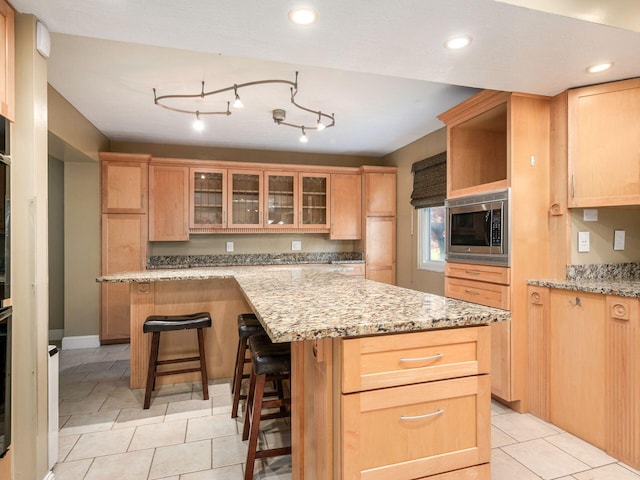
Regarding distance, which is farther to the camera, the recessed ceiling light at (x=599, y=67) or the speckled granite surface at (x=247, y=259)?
the speckled granite surface at (x=247, y=259)

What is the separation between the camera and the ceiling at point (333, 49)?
158cm

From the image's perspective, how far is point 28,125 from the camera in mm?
1627

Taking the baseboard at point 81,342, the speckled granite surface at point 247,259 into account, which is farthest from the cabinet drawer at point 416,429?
the baseboard at point 81,342

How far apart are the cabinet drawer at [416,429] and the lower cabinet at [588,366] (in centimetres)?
129

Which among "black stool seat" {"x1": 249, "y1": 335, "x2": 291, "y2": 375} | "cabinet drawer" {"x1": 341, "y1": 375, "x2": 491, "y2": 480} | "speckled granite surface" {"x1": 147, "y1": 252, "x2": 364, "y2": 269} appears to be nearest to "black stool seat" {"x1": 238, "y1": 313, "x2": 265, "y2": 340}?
"black stool seat" {"x1": 249, "y1": 335, "x2": 291, "y2": 375}

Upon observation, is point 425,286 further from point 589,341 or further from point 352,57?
point 352,57

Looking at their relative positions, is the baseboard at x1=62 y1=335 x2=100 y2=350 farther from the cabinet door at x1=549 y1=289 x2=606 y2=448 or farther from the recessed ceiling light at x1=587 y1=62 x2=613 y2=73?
the recessed ceiling light at x1=587 y1=62 x2=613 y2=73

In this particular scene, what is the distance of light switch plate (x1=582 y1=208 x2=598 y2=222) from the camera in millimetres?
2469

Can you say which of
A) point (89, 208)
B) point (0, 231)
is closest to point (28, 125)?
point (0, 231)

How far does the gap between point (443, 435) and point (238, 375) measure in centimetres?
155

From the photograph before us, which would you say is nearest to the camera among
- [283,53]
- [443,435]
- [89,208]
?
[443,435]

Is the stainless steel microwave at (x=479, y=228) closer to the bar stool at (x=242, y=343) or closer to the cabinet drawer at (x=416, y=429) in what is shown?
the cabinet drawer at (x=416, y=429)

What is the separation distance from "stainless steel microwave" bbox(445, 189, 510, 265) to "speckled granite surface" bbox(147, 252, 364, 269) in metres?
1.89

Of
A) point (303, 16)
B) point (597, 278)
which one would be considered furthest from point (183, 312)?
point (597, 278)
